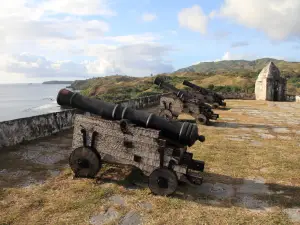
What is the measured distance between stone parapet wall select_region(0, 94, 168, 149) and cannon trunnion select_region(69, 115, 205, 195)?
9.84 feet

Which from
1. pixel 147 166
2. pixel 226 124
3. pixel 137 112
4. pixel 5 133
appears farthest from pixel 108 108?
pixel 226 124

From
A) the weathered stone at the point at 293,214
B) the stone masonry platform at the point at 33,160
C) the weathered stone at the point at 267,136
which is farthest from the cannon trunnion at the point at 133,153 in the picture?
the weathered stone at the point at 267,136

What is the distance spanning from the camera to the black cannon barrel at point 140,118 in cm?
509

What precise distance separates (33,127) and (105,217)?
5.23 m

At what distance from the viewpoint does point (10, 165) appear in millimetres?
6281

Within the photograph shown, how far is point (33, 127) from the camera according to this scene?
849 centimetres

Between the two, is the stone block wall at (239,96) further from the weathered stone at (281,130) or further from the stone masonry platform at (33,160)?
the stone masonry platform at (33,160)

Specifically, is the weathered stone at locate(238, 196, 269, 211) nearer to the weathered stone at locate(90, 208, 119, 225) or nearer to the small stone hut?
the weathered stone at locate(90, 208, 119, 225)

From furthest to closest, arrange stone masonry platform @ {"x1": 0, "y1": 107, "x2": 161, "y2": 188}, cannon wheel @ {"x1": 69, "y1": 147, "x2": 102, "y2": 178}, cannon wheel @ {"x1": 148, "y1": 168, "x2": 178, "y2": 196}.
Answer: stone masonry platform @ {"x1": 0, "y1": 107, "x2": 161, "y2": 188}
cannon wheel @ {"x1": 69, "y1": 147, "x2": 102, "y2": 178}
cannon wheel @ {"x1": 148, "y1": 168, "x2": 178, "y2": 196}

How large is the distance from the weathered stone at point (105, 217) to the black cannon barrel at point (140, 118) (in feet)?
5.23

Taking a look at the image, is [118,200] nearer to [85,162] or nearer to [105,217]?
[105,217]

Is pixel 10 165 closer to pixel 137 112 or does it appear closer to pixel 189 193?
pixel 137 112

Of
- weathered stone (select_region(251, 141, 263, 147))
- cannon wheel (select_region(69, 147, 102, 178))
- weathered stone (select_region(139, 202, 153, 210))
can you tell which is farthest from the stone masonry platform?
weathered stone (select_region(251, 141, 263, 147))

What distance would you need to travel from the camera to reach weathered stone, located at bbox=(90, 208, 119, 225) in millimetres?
4049
